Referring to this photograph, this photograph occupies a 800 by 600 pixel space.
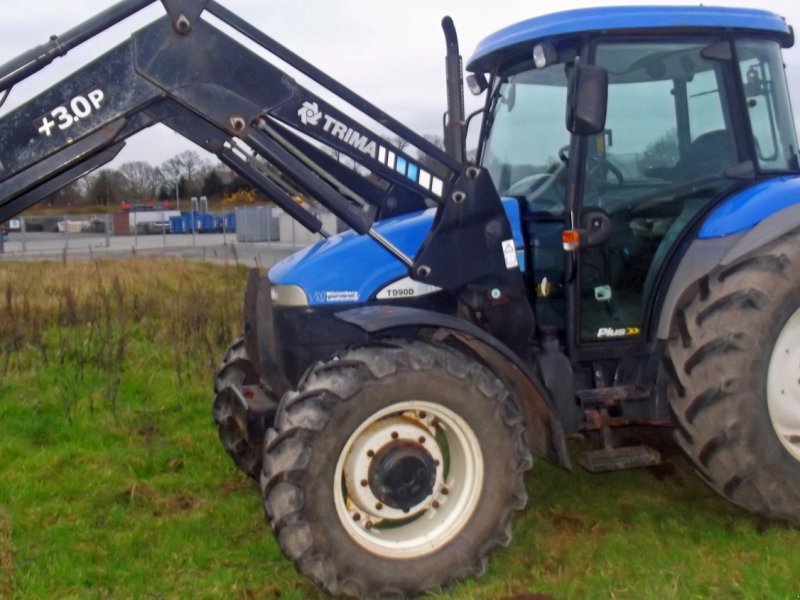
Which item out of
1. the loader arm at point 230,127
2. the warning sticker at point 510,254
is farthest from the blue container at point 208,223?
the warning sticker at point 510,254

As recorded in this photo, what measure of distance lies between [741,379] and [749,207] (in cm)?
85

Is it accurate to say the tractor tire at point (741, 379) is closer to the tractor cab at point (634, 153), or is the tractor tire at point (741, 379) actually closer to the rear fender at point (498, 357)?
the tractor cab at point (634, 153)

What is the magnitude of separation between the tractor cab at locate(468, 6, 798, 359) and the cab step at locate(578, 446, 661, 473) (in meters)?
0.50

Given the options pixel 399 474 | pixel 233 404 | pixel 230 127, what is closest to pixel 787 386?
pixel 399 474

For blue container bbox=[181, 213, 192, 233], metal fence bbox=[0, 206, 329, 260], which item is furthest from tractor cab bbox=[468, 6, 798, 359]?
blue container bbox=[181, 213, 192, 233]

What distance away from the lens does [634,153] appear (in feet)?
16.4

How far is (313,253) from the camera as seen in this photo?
5043mm

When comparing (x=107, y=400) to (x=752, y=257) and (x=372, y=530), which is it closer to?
(x=372, y=530)

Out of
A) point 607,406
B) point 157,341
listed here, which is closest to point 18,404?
point 157,341

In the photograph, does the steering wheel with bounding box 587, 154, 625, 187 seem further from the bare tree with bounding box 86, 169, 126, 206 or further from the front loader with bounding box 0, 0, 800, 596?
the bare tree with bounding box 86, 169, 126, 206

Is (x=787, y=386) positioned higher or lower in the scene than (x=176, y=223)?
lower

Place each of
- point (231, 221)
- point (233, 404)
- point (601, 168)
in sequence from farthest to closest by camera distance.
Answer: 1. point (231, 221)
2. point (233, 404)
3. point (601, 168)

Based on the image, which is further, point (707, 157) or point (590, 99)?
point (707, 157)

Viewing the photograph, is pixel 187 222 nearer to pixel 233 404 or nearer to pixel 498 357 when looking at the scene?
pixel 233 404
